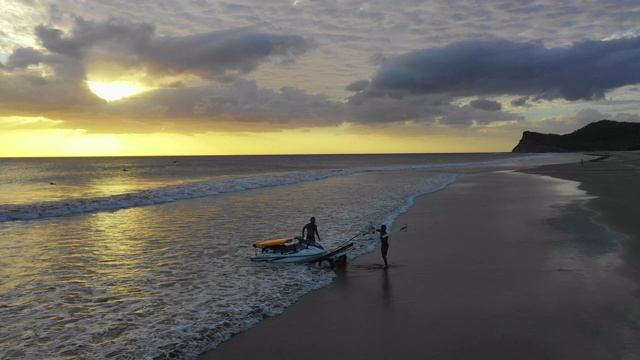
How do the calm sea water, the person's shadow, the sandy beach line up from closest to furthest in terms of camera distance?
the sandy beach
the calm sea water
the person's shadow

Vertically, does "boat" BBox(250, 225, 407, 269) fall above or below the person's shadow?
above

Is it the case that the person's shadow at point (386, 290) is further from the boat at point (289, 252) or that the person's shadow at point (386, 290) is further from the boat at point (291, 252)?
the boat at point (289, 252)

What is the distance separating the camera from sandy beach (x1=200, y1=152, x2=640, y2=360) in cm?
879

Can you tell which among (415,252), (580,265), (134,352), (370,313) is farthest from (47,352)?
(580,265)

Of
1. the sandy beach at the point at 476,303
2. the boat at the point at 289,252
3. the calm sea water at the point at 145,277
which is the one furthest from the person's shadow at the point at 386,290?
the boat at the point at 289,252

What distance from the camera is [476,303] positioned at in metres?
11.2

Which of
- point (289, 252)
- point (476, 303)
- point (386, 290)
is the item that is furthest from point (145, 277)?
point (476, 303)

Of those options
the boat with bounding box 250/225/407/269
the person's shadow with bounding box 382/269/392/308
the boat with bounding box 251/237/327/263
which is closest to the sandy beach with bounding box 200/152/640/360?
the person's shadow with bounding box 382/269/392/308

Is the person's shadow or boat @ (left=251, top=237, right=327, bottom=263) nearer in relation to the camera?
the person's shadow

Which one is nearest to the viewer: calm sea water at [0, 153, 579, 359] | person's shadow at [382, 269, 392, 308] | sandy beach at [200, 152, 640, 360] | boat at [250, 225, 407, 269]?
sandy beach at [200, 152, 640, 360]

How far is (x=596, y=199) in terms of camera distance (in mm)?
31812

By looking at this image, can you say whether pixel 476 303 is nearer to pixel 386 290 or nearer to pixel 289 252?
pixel 386 290

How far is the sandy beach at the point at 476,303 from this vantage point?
8789 millimetres

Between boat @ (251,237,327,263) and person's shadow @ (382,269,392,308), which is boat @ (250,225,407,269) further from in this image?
person's shadow @ (382,269,392,308)
